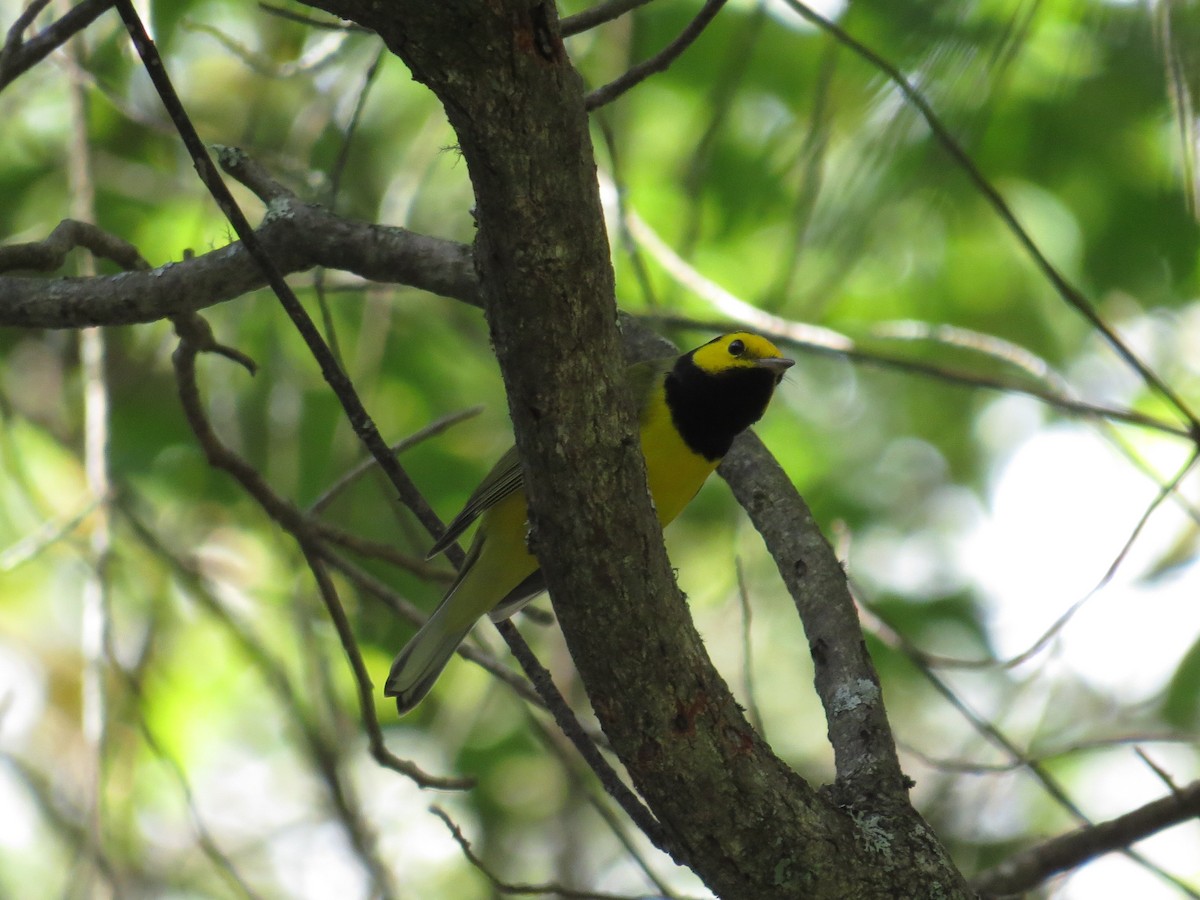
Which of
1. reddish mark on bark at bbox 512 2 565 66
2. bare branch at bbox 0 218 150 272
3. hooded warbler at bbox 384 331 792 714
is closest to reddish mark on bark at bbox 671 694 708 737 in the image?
reddish mark on bark at bbox 512 2 565 66

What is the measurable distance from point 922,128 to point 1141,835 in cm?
190

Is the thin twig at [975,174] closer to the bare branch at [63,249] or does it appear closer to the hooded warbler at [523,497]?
the hooded warbler at [523,497]

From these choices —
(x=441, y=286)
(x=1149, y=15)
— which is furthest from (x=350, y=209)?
(x=1149, y=15)

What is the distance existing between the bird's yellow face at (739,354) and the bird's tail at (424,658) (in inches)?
46.3

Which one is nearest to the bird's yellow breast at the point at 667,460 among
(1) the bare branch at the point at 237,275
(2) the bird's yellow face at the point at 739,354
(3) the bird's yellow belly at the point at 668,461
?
(3) the bird's yellow belly at the point at 668,461

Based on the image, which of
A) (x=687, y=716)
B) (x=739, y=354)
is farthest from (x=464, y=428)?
(x=687, y=716)

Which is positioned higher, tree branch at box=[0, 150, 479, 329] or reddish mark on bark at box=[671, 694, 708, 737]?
tree branch at box=[0, 150, 479, 329]

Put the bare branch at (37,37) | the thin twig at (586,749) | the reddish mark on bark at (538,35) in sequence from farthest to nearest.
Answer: the bare branch at (37,37), the thin twig at (586,749), the reddish mark on bark at (538,35)

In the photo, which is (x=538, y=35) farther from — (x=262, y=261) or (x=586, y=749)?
(x=586, y=749)

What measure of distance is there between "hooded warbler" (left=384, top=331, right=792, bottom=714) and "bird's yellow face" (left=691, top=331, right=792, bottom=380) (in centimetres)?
7

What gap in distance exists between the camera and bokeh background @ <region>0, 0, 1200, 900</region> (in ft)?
15.9

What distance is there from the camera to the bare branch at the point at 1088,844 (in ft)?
9.88

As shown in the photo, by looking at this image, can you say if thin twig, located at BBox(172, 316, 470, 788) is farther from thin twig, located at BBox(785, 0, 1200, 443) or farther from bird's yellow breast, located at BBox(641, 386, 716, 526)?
thin twig, located at BBox(785, 0, 1200, 443)

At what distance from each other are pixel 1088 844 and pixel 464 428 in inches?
155
